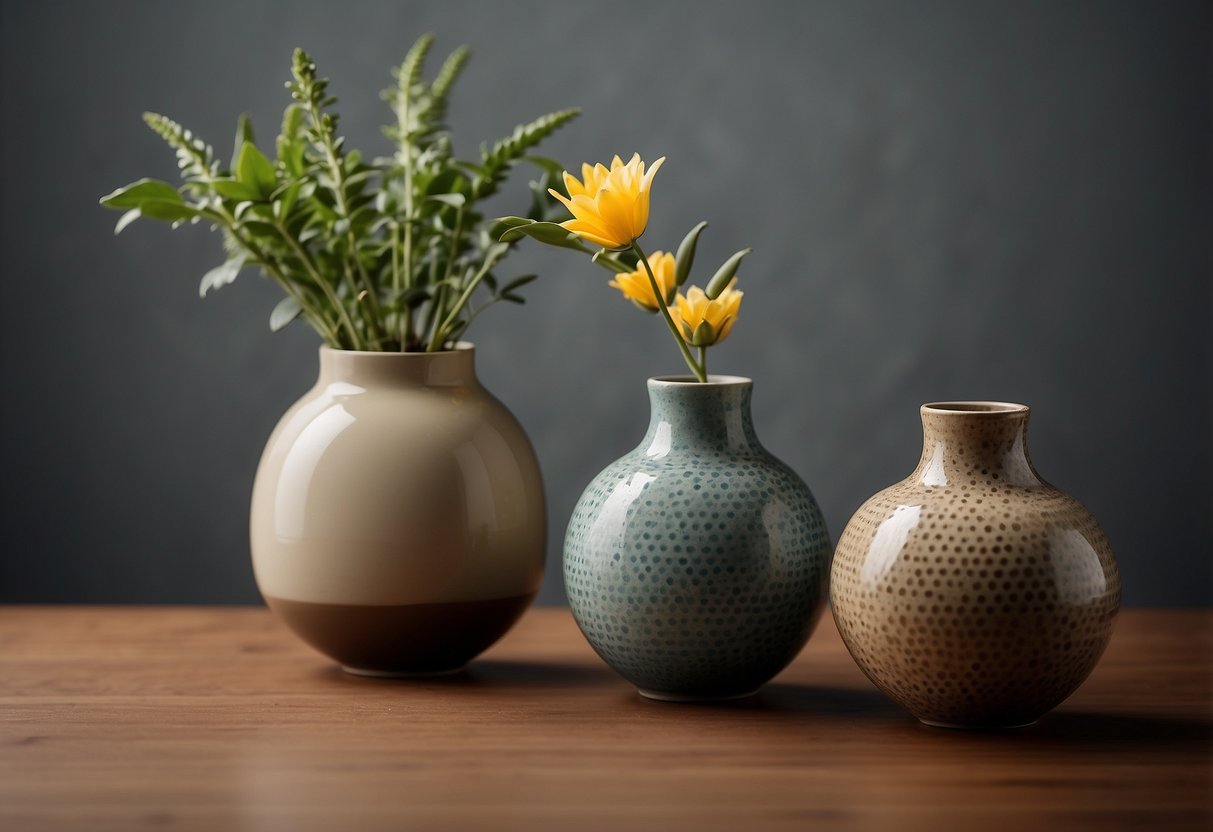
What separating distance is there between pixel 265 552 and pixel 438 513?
122 mm

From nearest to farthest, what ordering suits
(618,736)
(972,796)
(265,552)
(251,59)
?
→ 1. (972,796)
2. (618,736)
3. (265,552)
4. (251,59)

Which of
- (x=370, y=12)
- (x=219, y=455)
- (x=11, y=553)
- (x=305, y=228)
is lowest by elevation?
(x=11, y=553)

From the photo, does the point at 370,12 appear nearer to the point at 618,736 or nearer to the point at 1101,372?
the point at 1101,372

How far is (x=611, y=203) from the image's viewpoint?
0.77 meters

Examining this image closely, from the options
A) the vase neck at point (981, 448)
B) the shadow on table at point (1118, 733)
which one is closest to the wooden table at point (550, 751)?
the shadow on table at point (1118, 733)

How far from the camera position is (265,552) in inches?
34.9

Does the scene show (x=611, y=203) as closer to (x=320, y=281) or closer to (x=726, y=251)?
(x=320, y=281)

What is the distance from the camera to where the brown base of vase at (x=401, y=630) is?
34.2 inches

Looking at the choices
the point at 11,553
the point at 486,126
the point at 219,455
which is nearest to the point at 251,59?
the point at 486,126

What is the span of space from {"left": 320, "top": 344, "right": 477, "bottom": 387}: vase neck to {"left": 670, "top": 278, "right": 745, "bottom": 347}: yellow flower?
164mm

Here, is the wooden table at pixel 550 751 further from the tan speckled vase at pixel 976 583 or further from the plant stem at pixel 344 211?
the plant stem at pixel 344 211

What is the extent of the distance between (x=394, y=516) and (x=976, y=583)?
361 millimetres

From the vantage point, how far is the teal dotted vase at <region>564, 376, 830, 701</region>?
0.78 metres

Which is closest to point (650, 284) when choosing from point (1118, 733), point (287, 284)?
point (287, 284)
